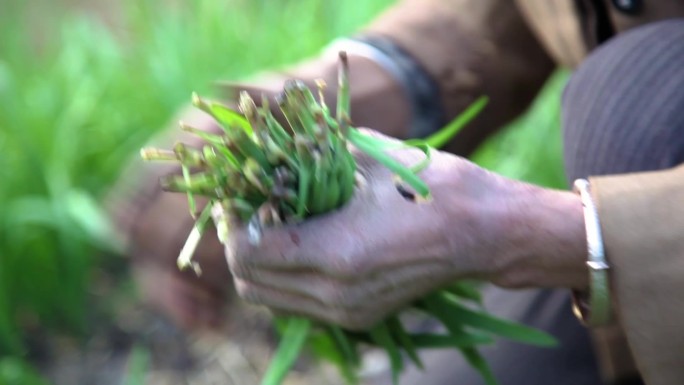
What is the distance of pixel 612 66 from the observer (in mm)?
874

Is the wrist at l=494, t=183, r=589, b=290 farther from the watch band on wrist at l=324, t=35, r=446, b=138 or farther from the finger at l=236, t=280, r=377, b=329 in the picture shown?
the watch band on wrist at l=324, t=35, r=446, b=138

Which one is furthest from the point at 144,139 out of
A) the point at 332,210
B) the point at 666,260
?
the point at 666,260

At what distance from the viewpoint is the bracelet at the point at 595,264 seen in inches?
29.1

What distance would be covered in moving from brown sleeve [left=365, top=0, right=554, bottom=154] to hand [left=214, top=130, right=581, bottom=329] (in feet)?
1.35

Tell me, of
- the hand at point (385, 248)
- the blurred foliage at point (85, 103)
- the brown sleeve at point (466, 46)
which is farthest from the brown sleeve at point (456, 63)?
the blurred foliage at point (85, 103)

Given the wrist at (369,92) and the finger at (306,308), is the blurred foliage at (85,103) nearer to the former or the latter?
the wrist at (369,92)

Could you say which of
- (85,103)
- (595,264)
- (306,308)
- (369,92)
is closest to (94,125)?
(85,103)

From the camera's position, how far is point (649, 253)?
73cm

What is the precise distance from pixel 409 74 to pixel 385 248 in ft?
1.50

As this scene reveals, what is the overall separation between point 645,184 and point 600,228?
0.05 metres

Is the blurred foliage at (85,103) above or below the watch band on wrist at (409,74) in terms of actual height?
below

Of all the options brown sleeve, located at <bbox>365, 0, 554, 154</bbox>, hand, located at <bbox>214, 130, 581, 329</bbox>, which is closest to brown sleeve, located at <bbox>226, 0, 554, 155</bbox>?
brown sleeve, located at <bbox>365, 0, 554, 154</bbox>

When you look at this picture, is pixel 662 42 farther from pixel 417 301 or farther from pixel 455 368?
pixel 455 368

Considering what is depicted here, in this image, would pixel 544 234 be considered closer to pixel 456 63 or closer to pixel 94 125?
pixel 456 63
